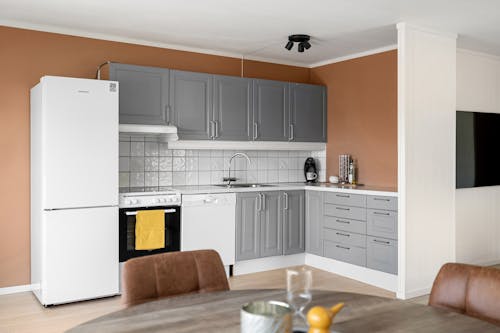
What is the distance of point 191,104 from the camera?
5.02 m

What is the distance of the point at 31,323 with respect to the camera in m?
3.65

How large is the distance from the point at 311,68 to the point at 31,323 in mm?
4448

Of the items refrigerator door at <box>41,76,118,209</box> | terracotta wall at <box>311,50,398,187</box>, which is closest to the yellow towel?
refrigerator door at <box>41,76,118,209</box>

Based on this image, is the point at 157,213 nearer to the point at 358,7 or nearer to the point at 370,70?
the point at 358,7

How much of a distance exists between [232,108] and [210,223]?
131cm

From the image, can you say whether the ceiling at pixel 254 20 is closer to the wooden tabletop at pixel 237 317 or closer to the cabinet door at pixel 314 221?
the cabinet door at pixel 314 221

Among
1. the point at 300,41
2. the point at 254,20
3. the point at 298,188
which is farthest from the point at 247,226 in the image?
the point at 254,20

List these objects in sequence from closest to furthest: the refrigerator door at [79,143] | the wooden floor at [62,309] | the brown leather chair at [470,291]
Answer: the brown leather chair at [470,291] < the wooden floor at [62,309] < the refrigerator door at [79,143]

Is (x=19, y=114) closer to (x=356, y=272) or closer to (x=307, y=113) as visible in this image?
(x=307, y=113)

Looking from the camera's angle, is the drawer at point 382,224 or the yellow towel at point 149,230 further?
the drawer at point 382,224

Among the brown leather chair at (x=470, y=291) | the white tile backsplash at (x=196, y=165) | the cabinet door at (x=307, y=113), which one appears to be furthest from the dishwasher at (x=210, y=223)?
the brown leather chair at (x=470, y=291)

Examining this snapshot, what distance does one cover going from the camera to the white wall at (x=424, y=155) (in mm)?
4328

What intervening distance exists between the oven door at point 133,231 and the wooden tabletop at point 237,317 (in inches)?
109

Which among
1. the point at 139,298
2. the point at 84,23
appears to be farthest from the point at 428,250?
the point at 84,23
